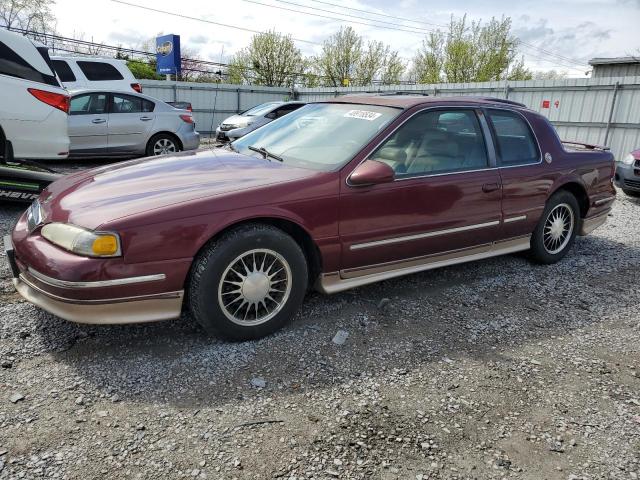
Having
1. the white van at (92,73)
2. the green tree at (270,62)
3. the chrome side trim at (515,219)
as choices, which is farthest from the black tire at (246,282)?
the green tree at (270,62)

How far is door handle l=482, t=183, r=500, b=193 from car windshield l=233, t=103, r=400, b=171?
3.19ft

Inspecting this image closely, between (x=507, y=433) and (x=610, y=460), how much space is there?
0.45 meters

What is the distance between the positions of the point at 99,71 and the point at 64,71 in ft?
2.65

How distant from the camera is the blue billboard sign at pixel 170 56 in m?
23.0

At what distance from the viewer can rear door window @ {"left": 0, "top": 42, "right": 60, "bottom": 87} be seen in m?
5.87

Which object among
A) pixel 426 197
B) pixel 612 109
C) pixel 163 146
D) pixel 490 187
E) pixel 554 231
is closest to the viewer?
pixel 426 197

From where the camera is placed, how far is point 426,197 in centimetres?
363

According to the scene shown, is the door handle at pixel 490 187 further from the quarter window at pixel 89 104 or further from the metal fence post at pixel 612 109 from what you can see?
the metal fence post at pixel 612 109

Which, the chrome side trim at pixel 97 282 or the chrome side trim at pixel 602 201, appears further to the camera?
the chrome side trim at pixel 602 201

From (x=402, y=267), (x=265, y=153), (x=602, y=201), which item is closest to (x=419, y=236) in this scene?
(x=402, y=267)

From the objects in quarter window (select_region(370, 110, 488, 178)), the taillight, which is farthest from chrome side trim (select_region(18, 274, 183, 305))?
the taillight

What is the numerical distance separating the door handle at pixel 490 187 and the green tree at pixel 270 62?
1310 inches

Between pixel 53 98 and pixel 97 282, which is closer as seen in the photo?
pixel 97 282

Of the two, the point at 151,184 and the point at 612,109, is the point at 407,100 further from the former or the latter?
the point at 612,109
